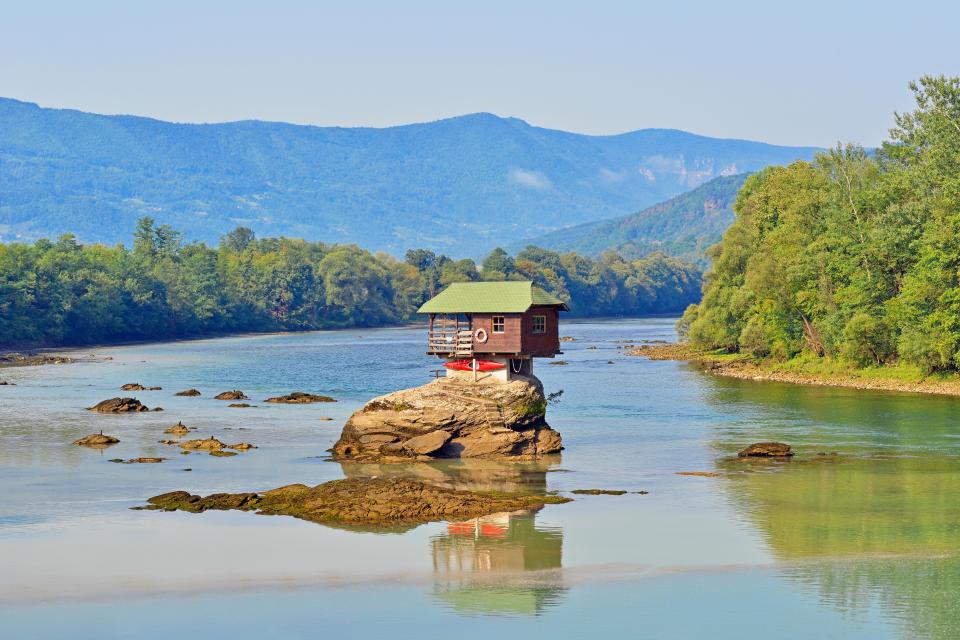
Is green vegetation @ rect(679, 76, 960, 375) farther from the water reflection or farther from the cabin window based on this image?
the water reflection

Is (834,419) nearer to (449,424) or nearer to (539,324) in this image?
(539,324)

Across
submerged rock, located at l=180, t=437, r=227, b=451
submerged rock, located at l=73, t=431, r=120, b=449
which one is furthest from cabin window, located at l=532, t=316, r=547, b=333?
submerged rock, located at l=73, t=431, r=120, b=449

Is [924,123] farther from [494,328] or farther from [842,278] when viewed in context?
[494,328]

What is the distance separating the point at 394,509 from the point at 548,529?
660 cm

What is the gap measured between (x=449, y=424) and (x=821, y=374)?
56.7m

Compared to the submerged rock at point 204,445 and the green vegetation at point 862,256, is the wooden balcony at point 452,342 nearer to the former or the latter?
the submerged rock at point 204,445

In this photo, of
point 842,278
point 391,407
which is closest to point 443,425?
point 391,407

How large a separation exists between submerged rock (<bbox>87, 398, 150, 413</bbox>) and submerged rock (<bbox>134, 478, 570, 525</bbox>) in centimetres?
3689

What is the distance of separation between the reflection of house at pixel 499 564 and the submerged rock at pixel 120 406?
46.2 m

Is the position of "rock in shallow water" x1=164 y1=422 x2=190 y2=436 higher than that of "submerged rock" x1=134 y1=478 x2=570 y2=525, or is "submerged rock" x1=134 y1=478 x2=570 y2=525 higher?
"rock in shallow water" x1=164 y1=422 x2=190 y2=436

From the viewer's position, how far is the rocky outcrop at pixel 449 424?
6619cm

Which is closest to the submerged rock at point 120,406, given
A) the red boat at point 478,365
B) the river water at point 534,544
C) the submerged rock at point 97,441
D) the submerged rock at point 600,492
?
the river water at point 534,544

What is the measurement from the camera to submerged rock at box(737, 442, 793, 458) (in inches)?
2594

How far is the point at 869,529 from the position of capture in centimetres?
4878
